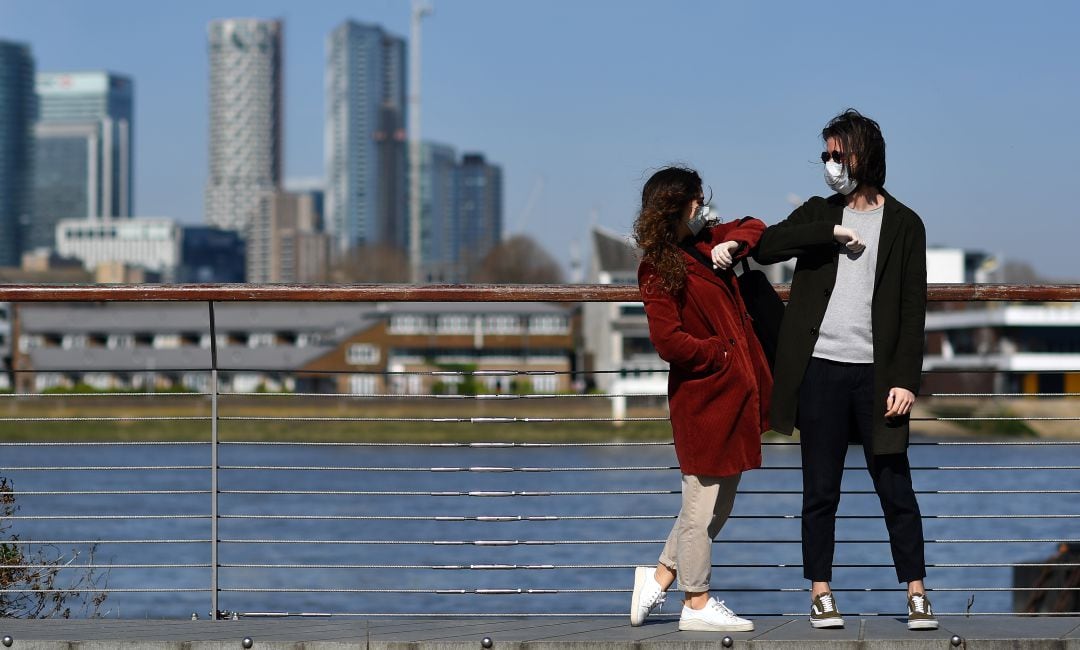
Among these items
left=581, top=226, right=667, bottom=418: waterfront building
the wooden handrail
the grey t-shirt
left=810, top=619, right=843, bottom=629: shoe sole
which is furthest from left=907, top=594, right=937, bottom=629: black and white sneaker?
left=581, top=226, right=667, bottom=418: waterfront building

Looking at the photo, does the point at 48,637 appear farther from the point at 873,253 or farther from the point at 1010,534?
the point at 1010,534

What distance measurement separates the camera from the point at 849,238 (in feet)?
15.6

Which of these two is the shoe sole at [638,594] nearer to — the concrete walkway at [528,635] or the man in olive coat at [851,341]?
the concrete walkway at [528,635]

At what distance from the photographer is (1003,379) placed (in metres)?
73.9

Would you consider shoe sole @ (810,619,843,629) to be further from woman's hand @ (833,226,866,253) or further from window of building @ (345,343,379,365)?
window of building @ (345,343,379,365)

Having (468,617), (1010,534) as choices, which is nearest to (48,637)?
(468,617)

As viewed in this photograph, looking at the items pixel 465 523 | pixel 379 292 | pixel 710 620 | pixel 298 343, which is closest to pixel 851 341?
pixel 710 620

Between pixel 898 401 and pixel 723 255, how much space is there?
69 centimetres

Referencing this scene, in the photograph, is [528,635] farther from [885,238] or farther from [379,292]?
[885,238]

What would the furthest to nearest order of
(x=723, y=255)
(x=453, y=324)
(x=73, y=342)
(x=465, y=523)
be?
(x=73, y=342) → (x=453, y=324) → (x=465, y=523) → (x=723, y=255)

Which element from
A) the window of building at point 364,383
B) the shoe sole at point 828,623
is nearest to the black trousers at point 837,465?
the shoe sole at point 828,623

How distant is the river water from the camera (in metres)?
18.1

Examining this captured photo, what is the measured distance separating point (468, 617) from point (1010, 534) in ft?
77.6

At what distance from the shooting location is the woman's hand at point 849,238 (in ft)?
15.6
